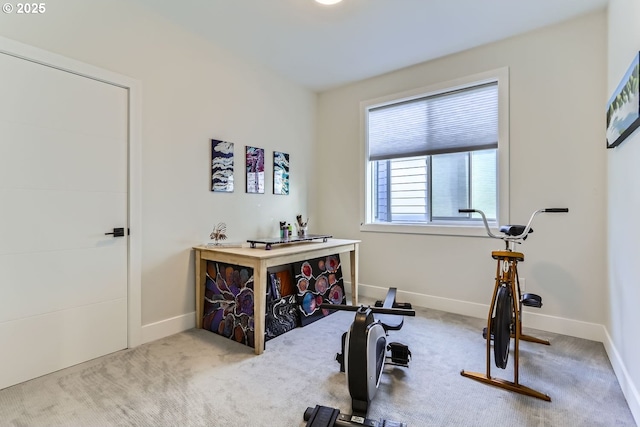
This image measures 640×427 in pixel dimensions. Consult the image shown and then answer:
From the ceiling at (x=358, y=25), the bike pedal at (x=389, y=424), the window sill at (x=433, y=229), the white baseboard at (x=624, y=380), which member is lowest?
the bike pedal at (x=389, y=424)

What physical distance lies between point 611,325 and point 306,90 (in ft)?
13.0

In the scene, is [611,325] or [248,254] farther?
[248,254]

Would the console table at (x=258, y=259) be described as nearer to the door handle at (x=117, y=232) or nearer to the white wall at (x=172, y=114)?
the white wall at (x=172, y=114)

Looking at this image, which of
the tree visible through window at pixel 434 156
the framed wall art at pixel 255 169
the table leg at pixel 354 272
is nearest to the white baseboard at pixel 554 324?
the table leg at pixel 354 272

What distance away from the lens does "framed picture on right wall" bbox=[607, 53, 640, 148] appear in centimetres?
154

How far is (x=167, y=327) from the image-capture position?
2.79 meters

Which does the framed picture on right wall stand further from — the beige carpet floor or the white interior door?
the white interior door

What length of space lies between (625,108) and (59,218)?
11.9 feet

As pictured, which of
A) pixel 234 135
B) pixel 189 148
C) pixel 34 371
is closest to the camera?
pixel 34 371

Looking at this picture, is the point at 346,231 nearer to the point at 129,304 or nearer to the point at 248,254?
the point at 248,254

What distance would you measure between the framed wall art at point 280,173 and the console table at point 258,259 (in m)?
0.86

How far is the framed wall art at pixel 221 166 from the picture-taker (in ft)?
10.3

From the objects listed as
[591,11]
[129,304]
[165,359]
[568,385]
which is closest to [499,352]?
[568,385]

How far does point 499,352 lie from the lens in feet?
6.22
